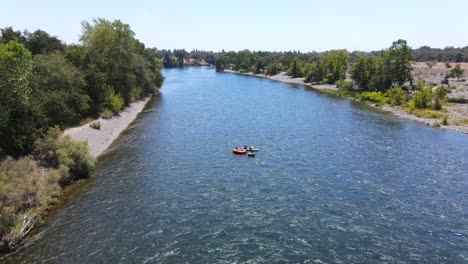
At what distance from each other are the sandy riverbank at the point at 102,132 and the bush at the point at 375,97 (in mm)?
63044

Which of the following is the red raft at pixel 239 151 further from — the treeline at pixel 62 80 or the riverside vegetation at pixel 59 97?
the treeline at pixel 62 80

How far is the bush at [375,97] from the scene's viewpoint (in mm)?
98756

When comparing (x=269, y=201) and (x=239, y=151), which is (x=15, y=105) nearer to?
(x=239, y=151)

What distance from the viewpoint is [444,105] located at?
Answer: 9138 cm

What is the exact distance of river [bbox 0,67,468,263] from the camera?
26719 mm

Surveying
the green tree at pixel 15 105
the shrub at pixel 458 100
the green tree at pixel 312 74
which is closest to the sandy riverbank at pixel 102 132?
the green tree at pixel 15 105

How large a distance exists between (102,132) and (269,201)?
117 feet

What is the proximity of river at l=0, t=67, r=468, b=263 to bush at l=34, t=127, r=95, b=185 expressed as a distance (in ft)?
6.68

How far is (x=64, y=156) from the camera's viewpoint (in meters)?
39.2

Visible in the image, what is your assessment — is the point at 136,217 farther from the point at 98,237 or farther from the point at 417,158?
the point at 417,158

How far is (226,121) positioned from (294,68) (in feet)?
401

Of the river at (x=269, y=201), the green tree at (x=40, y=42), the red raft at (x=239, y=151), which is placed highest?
the green tree at (x=40, y=42)

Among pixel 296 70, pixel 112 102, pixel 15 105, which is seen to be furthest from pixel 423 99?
pixel 296 70

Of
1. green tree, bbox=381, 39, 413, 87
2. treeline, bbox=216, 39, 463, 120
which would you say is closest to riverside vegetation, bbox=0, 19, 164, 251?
treeline, bbox=216, 39, 463, 120
